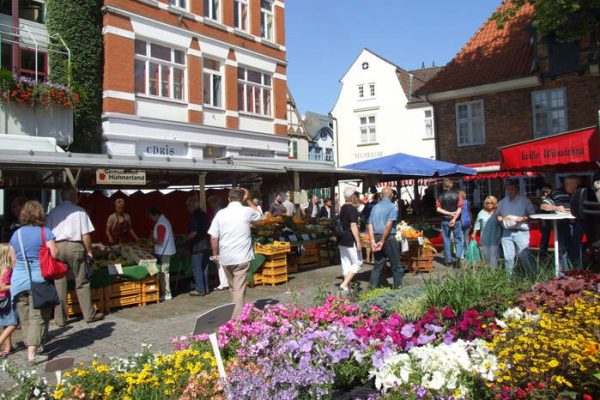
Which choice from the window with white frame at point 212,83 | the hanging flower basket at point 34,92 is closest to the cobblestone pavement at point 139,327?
the hanging flower basket at point 34,92

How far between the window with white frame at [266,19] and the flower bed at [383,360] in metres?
20.5

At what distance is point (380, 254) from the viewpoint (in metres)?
8.13

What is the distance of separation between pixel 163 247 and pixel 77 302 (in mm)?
1591

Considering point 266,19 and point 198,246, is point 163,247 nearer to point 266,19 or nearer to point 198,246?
point 198,246

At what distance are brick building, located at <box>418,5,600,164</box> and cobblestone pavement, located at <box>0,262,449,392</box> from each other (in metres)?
13.6

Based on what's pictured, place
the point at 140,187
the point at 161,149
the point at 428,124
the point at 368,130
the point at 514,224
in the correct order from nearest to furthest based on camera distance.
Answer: the point at 514,224 → the point at 140,187 → the point at 161,149 → the point at 428,124 → the point at 368,130

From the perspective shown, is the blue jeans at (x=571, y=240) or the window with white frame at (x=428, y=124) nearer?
the blue jeans at (x=571, y=240)

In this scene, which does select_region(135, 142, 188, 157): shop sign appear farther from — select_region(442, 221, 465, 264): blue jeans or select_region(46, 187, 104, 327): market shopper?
select_region(442, 221, 465, 264): blue jeans

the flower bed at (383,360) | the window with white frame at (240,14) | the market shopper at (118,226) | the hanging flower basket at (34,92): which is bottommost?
the flower bed at (383,360)

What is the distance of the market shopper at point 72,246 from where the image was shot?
6.98 m

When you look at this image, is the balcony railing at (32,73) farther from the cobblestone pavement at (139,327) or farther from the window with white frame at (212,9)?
the cobblestone pavement at (139,327)

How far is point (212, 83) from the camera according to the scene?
65.8ft

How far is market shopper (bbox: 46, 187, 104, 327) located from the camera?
6.98 m

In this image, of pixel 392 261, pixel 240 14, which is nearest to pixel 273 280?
pixel 392 261
